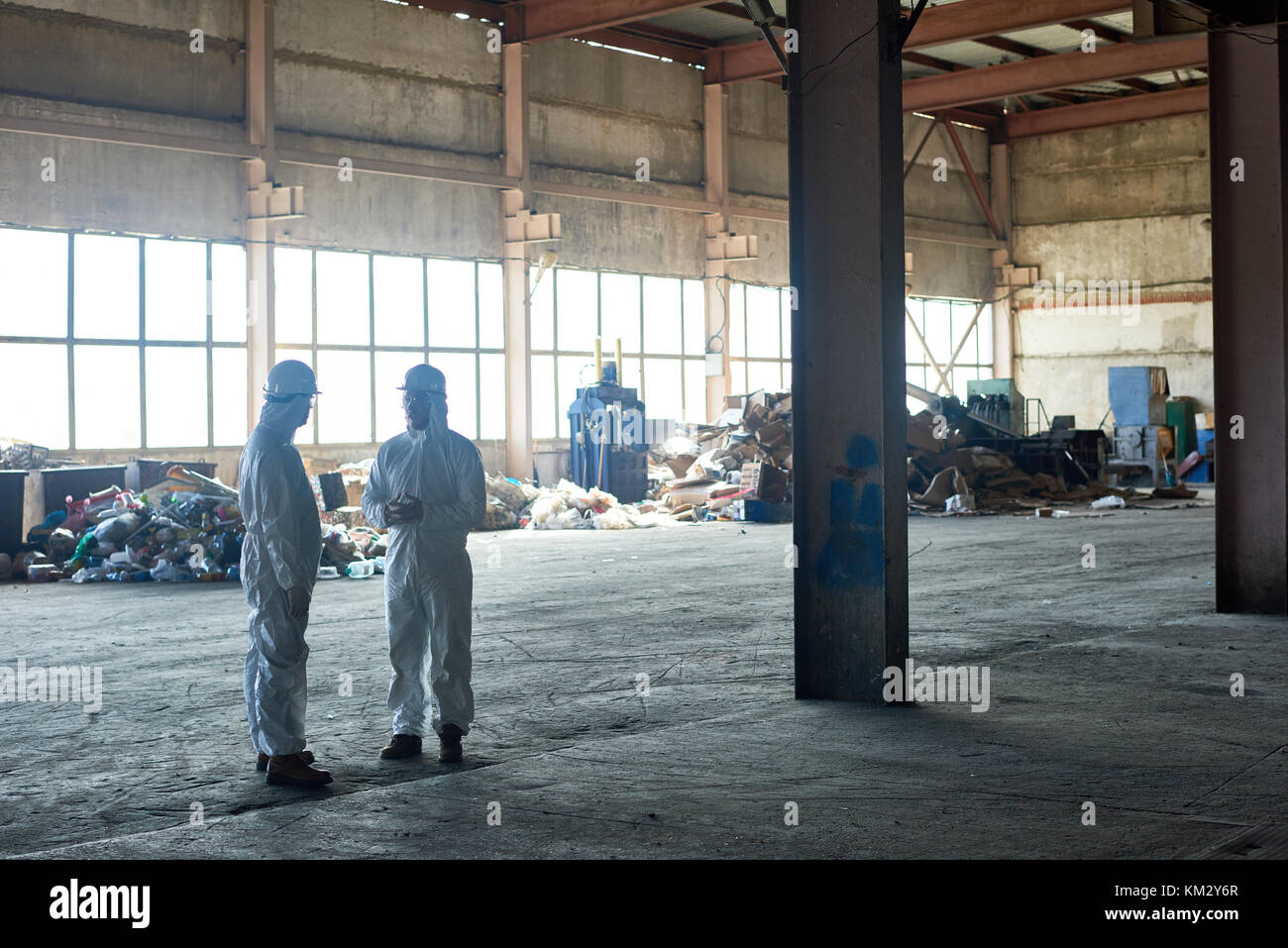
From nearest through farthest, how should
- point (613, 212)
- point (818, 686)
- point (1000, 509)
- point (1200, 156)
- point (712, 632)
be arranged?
point (818, 686), point (712, 632), point (1000, 509), point (613, 212), point (1200, 156)

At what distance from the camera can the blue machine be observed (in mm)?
21062

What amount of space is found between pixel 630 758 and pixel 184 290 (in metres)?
15.1

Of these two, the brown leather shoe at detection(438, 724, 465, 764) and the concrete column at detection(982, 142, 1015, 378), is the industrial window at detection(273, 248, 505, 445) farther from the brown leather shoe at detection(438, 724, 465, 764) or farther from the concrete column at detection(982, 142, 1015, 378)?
the concrete column at detection(982, 142, 1015, 378)

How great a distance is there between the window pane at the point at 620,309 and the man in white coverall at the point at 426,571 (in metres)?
18.0

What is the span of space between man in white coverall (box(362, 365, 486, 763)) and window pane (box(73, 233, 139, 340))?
13508 mm

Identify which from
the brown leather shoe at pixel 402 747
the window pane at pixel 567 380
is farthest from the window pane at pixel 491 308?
the brown leather shoe at pixel 402 747

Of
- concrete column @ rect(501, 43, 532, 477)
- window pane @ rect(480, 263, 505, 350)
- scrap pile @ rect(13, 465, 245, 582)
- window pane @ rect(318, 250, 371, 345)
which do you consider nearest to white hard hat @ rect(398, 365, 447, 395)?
scrap pile @ rect(13, 465, 245, 582)

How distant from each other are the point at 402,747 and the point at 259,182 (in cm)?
1494

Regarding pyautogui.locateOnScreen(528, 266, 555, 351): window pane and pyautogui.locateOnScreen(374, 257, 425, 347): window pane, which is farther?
pyautogui.locateOnScreen(528, 266, 555, 351): window pane

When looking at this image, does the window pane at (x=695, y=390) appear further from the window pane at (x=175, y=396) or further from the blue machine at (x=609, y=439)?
the window pane at (x=175, y=396)

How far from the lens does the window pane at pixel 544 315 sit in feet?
73.6

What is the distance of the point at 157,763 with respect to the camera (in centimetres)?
529

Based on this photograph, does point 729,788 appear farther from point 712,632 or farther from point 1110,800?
point 712,632
